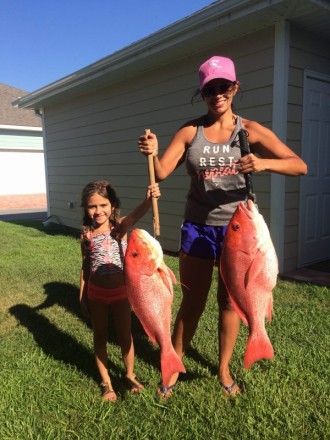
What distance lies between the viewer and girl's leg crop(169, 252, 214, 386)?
8.36 feet

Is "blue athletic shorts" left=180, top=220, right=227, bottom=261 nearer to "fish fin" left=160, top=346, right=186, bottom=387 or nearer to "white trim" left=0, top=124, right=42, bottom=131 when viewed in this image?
"fish fin" left=160, top=346, right=186, bottom=387

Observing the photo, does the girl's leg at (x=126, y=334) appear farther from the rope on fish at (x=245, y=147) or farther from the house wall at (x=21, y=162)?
the house wall at (x=21, y=162)

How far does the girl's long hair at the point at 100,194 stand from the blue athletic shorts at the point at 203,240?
1.78 ft

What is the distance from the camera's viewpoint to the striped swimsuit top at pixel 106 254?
2.69m

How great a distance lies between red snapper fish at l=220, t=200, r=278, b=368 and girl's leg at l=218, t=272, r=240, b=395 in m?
0.62

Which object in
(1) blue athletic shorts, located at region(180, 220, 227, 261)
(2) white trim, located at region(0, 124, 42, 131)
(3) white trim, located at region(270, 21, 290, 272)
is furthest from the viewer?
(2) white trim, located at region(0, 124, 42, 131)

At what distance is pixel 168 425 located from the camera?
2426 mm

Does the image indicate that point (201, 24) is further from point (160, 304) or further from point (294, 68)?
point (160, 304)

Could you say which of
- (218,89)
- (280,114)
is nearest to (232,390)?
(218,89)

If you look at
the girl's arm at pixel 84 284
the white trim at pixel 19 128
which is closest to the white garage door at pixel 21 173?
the white trim at pixel 19 128

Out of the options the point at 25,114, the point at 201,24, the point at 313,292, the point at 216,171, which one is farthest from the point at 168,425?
the point at 25,114

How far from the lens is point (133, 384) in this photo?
2.85 metres

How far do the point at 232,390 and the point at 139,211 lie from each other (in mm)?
1381

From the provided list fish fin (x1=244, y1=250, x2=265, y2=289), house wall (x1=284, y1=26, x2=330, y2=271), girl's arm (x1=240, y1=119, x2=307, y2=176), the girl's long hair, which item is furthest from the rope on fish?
house wall (x1=284, y1=26, x2=330, y2=271)
